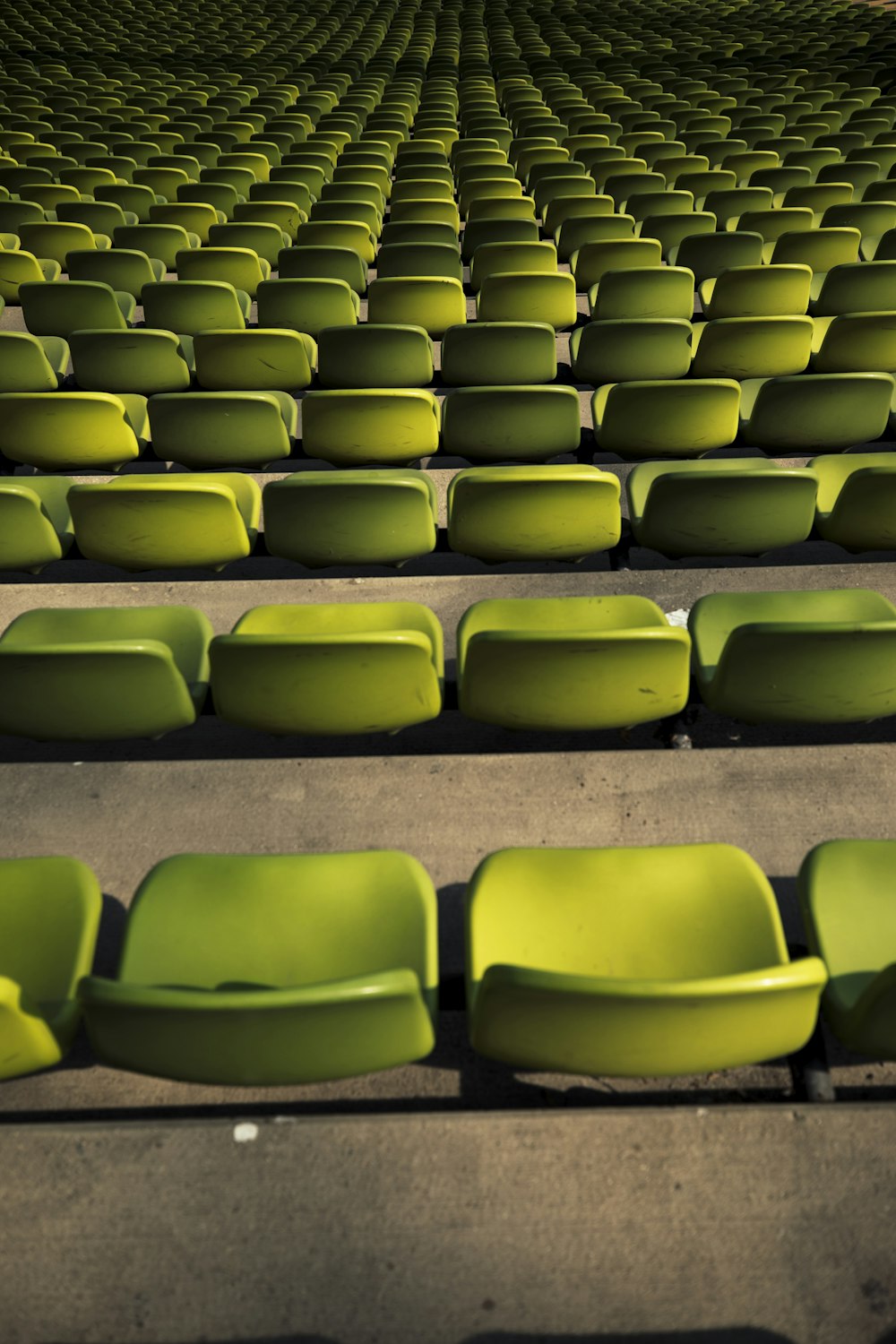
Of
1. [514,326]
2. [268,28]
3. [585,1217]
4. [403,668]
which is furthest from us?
[268,28]

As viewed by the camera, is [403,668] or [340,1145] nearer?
[340,1145]

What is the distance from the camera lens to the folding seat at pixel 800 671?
198 centimetres

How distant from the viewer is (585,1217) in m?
1.49

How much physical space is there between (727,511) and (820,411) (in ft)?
3.01

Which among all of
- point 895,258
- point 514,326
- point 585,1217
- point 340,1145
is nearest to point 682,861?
point 585,1217

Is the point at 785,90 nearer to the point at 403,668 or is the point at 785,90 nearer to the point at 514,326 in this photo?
the point at 514,326

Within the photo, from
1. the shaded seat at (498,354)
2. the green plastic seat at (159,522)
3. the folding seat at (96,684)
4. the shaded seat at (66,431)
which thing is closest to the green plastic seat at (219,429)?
the shaded seat at (66,431)

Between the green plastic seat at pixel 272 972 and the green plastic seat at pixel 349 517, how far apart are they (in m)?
1.27

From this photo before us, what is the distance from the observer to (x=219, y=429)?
335cm

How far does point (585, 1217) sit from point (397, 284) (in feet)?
13.7

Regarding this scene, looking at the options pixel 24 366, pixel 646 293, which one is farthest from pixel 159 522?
pixel 646 293

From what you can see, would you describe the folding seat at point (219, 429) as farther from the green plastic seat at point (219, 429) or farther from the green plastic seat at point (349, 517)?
the green plastic seat at point (349, 517)

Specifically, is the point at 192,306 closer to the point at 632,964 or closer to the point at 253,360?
the point at 253,360

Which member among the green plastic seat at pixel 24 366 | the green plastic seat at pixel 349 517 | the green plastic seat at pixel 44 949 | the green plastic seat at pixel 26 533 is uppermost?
the green plastic seat at pixel 24 366
